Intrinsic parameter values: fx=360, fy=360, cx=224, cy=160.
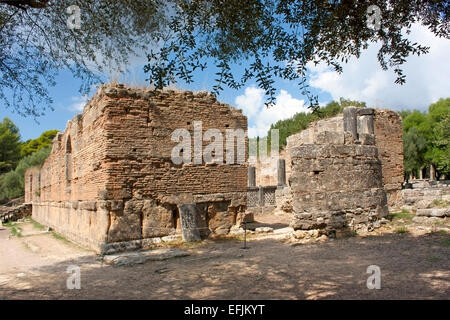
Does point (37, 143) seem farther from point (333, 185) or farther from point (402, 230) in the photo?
point (402, 230)

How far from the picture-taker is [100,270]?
7312 mm

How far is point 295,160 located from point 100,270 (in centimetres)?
532

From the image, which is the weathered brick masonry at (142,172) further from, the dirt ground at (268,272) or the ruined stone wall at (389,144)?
the ruined stone wall at (389,144)

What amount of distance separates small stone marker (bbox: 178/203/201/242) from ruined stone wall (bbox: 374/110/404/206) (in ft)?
35.3

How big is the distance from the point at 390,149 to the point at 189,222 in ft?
39.6

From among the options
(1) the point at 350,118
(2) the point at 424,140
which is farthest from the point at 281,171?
(2) the point at 424,140

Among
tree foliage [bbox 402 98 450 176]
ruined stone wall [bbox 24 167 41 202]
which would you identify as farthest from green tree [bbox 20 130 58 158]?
tree foliage [bbox 402 98 450 176]

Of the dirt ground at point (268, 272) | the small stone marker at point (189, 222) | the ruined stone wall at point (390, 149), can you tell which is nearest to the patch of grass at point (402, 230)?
the dirt ground at point (268, 272)

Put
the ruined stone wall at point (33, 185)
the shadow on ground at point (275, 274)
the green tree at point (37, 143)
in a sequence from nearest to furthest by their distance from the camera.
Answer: the shadow on ground at point (275, 274), the ruined stone wall at point (33, 185), the green tree at point (37, 143)

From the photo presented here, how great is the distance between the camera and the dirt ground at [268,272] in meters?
4.90

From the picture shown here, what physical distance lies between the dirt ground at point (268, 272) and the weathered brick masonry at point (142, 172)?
3.86 ft

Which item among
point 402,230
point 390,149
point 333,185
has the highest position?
point 390,149

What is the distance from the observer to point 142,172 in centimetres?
968

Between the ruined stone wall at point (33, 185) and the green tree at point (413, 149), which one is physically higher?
the green tree at point (413, 149)
